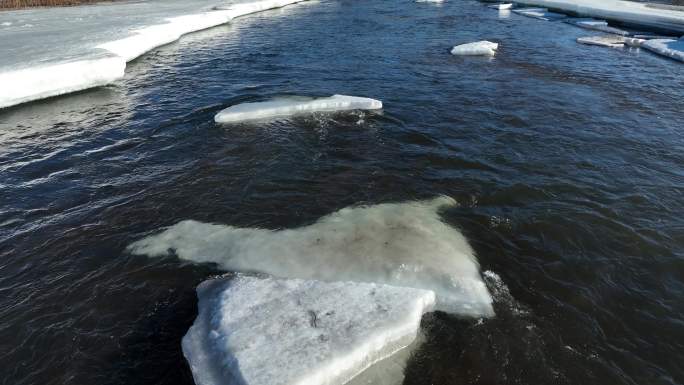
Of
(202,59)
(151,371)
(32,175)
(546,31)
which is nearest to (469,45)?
(546,31)

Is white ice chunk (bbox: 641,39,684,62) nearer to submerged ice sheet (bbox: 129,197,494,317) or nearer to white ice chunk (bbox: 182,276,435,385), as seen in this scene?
submerged ice sheet (bbox: 129,197,494,317)

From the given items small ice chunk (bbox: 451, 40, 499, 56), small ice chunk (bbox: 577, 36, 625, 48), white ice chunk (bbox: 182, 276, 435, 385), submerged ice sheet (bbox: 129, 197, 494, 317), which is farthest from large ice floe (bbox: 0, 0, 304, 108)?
small ice chunk (bbox: 577, 36, 625, 48)

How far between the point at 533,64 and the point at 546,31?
7538 millimetres

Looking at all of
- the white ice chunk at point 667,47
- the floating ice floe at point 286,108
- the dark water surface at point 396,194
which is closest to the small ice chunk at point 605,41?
the white ice chunk at point 667,47

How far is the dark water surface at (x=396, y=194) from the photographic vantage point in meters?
4.76

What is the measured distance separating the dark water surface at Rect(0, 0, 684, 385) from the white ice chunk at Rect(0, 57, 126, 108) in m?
Result: 0.40

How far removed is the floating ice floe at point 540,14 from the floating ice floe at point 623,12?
1.37ft

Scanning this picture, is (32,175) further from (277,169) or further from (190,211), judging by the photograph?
(277,169)

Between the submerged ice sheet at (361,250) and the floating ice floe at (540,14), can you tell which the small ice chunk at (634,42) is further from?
the submerged ice sheet at (361,250)

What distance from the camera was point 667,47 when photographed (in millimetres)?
16750

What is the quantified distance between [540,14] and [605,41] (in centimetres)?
899

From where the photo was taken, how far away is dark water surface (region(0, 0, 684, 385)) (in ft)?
15.6

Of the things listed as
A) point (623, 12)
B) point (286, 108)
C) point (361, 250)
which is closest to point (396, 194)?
point (361, 250)

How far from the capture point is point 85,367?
4.61 meters
